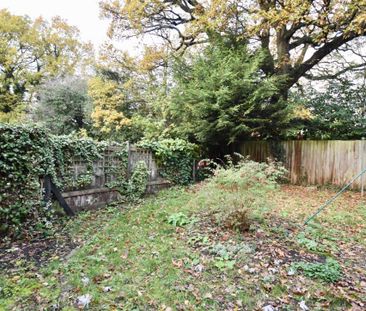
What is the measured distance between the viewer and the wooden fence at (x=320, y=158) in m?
7.55

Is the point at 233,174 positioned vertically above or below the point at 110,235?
above

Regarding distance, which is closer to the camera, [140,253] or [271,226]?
[140,253]

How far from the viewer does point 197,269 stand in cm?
311

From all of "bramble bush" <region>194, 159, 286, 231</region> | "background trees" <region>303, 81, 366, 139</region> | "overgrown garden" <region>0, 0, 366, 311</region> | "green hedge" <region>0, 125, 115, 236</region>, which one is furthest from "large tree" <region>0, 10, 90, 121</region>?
"bramble bush" <region>194, 159, 286, 231</region>

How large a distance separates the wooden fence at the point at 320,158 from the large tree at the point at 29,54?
15119 millimetres

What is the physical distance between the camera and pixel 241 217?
156 inches

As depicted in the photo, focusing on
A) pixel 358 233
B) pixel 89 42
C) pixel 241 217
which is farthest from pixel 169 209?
pixel 89 42

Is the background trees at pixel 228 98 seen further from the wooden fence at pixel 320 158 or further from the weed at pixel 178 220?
the weed at pixel 178 220

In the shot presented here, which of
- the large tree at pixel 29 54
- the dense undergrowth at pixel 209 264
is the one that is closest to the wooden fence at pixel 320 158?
the dense undergrowth at pixel 209 264

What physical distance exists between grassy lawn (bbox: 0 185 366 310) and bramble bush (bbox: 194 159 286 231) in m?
0.16

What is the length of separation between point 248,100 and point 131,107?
7722mm

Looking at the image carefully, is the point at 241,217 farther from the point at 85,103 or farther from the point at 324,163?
the point at 85,103

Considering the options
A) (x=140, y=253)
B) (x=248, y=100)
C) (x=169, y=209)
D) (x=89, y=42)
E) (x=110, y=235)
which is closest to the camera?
(x=140, y=253)

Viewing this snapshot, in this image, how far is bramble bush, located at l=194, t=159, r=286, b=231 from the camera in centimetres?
389
